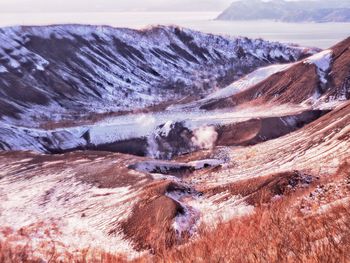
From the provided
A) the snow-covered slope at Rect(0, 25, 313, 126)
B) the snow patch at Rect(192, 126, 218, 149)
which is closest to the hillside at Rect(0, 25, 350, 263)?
the snow patch at Rect(192, 126, 218, 149)

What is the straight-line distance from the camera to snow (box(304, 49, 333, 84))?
50491 millimetres

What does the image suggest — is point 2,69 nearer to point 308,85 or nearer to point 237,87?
point 237,87

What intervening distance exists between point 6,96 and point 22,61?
12.5 metres

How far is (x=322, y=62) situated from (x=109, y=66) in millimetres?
34750

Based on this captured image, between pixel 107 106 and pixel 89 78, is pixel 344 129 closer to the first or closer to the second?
pixel 107 106

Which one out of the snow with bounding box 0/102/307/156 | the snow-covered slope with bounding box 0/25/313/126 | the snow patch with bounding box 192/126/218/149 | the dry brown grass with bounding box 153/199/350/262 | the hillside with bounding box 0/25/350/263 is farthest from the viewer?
the snow-covered slope with bounding box 0/25/313/126

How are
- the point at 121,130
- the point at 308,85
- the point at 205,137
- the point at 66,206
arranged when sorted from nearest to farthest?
the point at 66,206, the point at 205,137, the point at 121,130, the point at 308,85

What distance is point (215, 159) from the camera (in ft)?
115

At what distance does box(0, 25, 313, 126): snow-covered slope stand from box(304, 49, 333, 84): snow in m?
18.3

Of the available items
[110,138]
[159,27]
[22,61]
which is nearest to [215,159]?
[110,138]

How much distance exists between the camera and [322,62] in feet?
175

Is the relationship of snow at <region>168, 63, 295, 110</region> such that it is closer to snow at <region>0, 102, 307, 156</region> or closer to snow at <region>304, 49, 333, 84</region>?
snow at <region>304, 49, 333, 84</region>

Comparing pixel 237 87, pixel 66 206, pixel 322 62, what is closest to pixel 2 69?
pixel 237 87

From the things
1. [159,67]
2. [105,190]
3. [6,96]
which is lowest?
[159,67]
